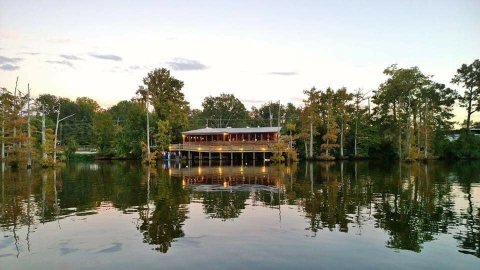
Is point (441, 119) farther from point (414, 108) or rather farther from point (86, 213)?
point (86, 213)

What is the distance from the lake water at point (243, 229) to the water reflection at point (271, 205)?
5cm

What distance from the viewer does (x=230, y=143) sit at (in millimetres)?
62812

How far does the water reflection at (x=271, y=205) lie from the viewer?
1395 cm

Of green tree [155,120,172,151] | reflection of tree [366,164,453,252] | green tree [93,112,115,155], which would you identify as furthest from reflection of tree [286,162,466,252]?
green tree [93,112,115,155]

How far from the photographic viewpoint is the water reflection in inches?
549

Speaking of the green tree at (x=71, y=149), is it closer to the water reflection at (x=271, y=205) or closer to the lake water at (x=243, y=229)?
the water reflection at (x=271, y=205)

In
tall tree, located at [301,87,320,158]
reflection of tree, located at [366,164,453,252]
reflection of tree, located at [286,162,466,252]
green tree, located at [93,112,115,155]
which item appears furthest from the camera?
green tree, located at [93,112,115,155]

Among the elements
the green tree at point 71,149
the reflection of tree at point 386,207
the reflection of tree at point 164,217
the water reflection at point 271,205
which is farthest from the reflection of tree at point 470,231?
the green tree at point 71,149

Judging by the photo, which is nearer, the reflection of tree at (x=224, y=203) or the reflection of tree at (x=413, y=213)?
the reflection of tree at (x=413, y=213)

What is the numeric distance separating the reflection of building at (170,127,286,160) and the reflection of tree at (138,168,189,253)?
34.1m

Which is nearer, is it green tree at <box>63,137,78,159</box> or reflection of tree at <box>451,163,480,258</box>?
reflection of tree at <box>451,163,480,258</box>

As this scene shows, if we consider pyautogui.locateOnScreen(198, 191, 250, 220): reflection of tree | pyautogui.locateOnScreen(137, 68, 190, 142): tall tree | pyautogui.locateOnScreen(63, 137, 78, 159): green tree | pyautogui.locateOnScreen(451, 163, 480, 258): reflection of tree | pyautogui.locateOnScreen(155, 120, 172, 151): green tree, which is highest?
pyautogui.locateOnScreen(137, 68, 190, 142): tall tree

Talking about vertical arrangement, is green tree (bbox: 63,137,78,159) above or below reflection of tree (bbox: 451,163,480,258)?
above

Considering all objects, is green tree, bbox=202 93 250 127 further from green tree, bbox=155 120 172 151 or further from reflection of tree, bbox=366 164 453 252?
reflection of tree, bbox=366 164 453 252
